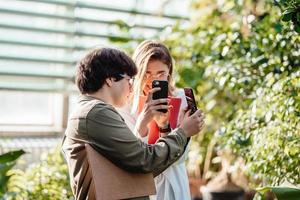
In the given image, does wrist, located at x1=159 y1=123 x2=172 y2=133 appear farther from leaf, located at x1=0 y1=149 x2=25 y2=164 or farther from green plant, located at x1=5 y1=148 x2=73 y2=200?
green plant, located at x1=5 y1=148 x2=73 y2=200

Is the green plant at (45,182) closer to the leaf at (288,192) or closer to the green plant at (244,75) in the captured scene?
the green plant at (244,75)

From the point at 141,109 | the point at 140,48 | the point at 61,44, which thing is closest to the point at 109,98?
the point at 141,109

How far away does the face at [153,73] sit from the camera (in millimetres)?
2658

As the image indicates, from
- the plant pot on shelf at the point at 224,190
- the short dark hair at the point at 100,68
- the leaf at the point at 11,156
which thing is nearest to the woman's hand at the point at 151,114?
the short dark hair at the point at 100,68

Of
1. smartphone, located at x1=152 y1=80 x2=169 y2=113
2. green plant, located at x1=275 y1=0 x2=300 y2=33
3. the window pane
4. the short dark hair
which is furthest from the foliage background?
the window pane

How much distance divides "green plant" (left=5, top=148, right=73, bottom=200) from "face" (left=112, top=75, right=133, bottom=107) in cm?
143

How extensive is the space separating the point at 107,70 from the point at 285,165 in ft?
4.45

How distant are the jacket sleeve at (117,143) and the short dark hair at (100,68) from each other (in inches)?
4.8

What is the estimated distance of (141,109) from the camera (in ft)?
8.46

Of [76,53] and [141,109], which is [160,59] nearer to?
[141,109]

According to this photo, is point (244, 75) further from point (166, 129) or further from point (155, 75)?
point (166, 129)

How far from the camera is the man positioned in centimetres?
217

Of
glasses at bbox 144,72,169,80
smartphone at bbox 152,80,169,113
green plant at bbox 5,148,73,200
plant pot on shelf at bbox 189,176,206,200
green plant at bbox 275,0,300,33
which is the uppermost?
green plant at bbox 275,0,300,33

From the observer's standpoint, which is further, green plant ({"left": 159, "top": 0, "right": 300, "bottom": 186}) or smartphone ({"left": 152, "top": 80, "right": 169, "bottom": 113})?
green plant ({"left": 159, "top": 0, "right": 300, "bottom": 186})
